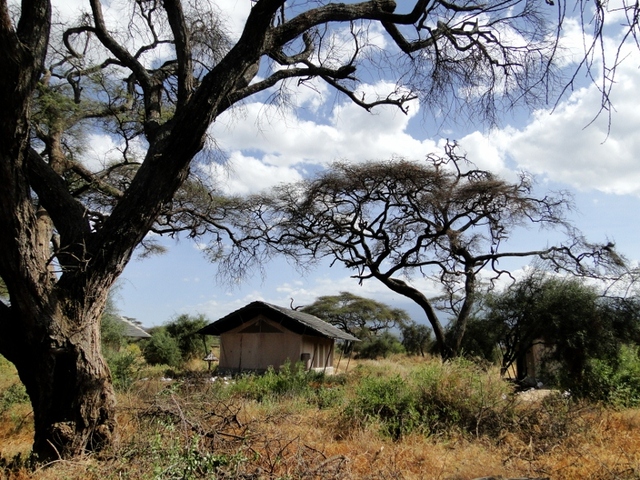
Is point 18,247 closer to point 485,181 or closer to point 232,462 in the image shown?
point 232,462

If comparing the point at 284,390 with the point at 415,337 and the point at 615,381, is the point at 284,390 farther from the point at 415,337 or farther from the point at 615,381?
the point at 415,337

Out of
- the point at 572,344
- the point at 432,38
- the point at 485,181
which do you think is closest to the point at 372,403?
the point at 432,38

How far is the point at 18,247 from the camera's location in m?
4.77

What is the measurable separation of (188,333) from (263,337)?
8907 mm

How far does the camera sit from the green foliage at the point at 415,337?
132 ft

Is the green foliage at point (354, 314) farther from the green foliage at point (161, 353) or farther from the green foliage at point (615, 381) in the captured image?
the green foliage at point (615, 381)

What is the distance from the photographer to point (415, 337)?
41375mm

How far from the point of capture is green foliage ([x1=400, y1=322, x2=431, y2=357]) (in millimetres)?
40156

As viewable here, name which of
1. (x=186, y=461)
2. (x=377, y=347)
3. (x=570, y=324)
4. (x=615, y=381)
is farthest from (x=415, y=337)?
(x=186, y=461)

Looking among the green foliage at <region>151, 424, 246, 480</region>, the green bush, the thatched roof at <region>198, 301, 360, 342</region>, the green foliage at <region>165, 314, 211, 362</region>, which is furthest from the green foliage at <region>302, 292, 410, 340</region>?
the green foliage at <region>151, 424, 246, 480</region>

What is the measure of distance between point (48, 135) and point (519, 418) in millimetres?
9187

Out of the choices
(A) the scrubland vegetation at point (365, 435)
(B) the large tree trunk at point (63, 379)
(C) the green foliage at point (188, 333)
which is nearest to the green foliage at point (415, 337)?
(C) the green foliage at point (188, 333)

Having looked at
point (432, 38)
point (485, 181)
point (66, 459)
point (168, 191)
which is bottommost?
point (66, 459)

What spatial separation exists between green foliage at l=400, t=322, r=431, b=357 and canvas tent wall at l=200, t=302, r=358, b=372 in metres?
19.3
